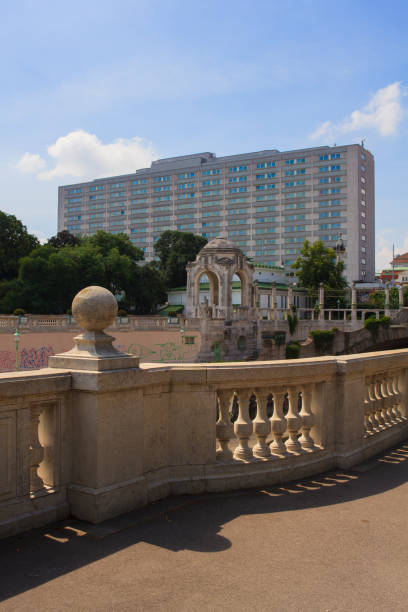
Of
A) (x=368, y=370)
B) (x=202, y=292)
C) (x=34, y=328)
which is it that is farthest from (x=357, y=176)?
(x=368, y=370)

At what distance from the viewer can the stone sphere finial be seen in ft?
14.0

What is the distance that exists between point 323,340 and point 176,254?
3553 cm

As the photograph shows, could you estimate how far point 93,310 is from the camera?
427 centimetres

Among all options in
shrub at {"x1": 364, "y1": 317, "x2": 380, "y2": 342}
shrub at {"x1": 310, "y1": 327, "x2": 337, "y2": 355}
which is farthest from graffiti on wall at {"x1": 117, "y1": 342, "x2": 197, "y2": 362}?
shrub at {"x1": 364, "y1": 317, "x2": 380, "y2": 342}

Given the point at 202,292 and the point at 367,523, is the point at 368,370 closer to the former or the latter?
the point at 367,523

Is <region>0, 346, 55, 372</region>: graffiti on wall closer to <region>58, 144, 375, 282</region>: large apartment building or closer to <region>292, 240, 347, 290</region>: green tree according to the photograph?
<region>292, 240, 347, 290</region>: green tree

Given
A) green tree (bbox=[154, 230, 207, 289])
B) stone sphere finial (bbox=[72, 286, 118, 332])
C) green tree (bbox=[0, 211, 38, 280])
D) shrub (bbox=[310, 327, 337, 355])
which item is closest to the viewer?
stone sphere finial (bbox=[72, 286, 118, 332])

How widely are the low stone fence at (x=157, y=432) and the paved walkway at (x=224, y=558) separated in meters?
0.22

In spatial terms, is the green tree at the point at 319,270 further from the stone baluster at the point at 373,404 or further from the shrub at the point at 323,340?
the stone baluster at the point at 373,404

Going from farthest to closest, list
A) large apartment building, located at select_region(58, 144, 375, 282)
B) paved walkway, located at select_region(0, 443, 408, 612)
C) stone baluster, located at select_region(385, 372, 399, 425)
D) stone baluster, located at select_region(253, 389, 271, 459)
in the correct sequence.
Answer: large apartment building, located at select_region(58, 144, 375, 282)
stone baluster, located at select_region(385, 372, 399, 425)
stone baluster, located at select_region(253, 389, 271, 459)
paved walkway, located at select_region(0, 443, 408, 612)

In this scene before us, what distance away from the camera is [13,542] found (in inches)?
144

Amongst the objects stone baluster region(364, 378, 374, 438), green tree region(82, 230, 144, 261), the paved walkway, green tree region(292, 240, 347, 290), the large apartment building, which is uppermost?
the large apartment building

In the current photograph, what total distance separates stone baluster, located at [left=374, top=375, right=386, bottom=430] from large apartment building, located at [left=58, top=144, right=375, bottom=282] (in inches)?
3489

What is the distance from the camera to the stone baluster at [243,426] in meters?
5.02
